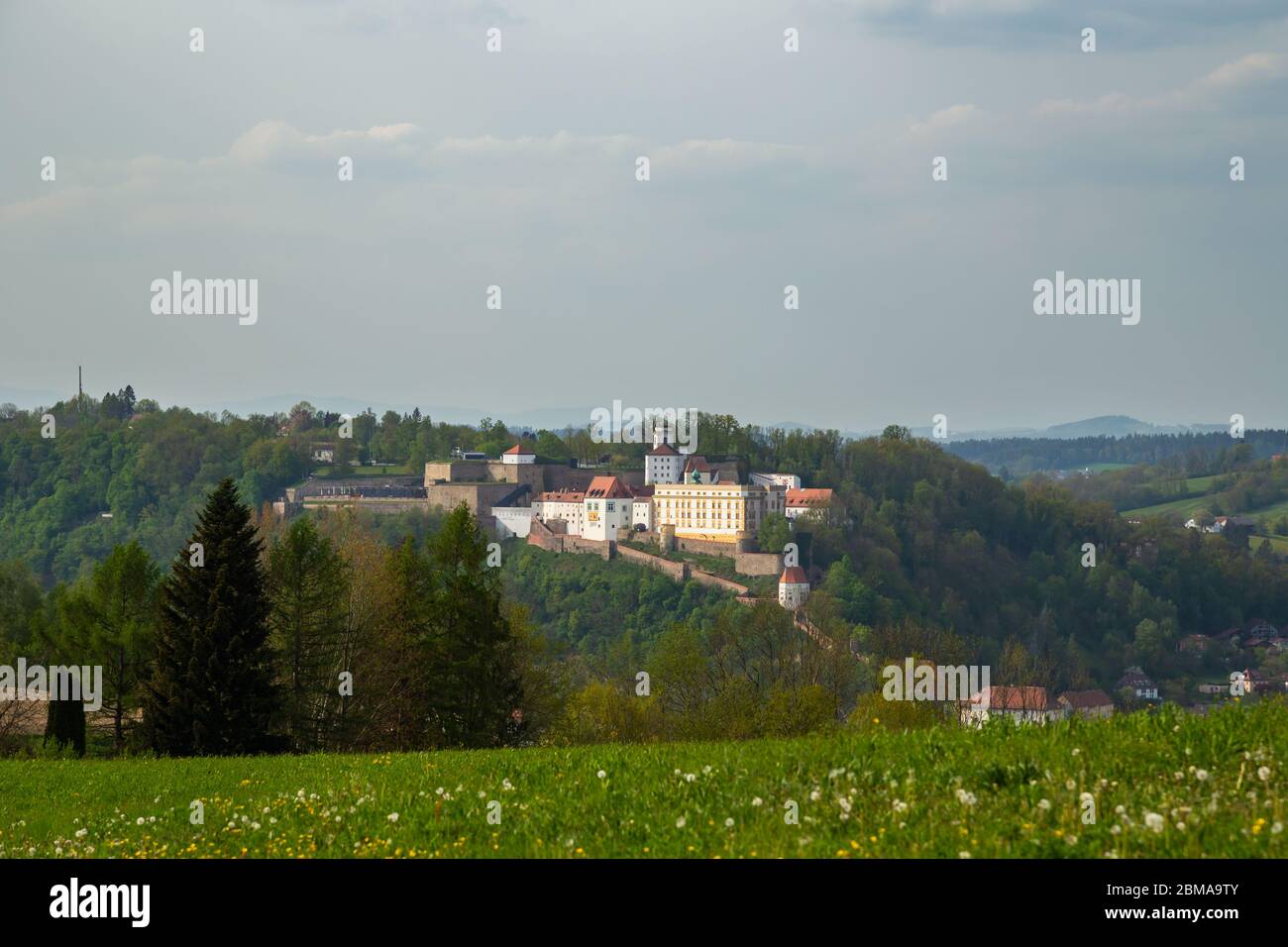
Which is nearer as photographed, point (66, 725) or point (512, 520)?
point (66, 725)

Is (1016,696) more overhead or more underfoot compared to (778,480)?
more underfoot

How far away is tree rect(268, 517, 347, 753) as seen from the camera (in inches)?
939

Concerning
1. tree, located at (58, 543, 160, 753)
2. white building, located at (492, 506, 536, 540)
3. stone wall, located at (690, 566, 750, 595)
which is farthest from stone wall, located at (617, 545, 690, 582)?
tree, located at (58, 543, 160, 753)

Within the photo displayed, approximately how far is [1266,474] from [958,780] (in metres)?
181

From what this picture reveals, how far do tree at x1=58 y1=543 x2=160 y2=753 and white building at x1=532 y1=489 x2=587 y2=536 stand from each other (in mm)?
81797

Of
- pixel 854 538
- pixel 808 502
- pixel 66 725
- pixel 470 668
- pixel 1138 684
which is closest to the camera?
pixel 66 725

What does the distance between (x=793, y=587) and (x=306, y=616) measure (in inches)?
2826

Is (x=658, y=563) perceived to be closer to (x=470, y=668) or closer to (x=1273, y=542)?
(x=1273, y=542)

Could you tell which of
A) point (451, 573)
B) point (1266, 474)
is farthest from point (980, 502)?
point (451, 573)

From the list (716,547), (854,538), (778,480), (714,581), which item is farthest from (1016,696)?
(778,480)

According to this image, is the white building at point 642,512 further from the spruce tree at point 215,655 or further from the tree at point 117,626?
the spruce tree at point 215,655

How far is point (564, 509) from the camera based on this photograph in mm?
110188

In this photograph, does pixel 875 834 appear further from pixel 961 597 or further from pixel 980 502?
pixel 980 502

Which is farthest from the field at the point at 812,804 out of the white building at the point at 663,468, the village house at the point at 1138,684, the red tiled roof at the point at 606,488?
the white building at the point at 663,468
